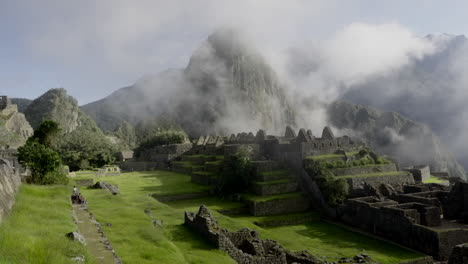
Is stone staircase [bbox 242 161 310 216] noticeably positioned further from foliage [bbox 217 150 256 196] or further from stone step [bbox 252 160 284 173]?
foliage [bbox 217 150 256 196]

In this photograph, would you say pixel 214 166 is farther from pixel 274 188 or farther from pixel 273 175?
pixel 274 188

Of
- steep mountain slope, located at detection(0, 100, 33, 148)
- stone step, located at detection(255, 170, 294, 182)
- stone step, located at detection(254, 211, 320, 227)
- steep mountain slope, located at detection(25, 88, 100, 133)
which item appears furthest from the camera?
steep mountain slope, located at detection(25, 88, 100, 133)

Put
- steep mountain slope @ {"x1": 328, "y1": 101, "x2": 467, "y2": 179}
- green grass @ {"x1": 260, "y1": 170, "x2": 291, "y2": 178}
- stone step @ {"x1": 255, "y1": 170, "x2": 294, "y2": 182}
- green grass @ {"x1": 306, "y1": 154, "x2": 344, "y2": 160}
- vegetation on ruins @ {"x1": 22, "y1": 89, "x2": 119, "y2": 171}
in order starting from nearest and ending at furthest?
stone step @ {"x1": 255, "y1": 170, "x2": 294, "y2": 182} → green grass @ {"x1": 260, "y1": 170, "x2": 291, "y2": 178} → green grass @ {"x1": 306, "y1": 154, "x2": 344, "y2": 160} → vegetation on ruins @ {"x1": 22, "y1": 89, "x2": 119, "y2": 171} → steep mountain slope @ {"x1": 328, "y1": 101, "x2": 467, "y2": 179}

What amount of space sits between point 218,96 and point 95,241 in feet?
450

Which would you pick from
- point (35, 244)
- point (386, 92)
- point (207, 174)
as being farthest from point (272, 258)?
point (386, 92)

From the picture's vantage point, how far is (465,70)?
402 ft

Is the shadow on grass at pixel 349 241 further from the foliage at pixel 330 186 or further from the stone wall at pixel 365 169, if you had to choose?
the stone wall at pixel 365 169

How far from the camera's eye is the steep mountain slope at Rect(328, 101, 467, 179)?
86188mm

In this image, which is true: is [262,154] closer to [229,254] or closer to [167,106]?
[229,254]

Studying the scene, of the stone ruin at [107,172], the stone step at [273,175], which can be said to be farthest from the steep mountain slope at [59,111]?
the stone step at [273,175]

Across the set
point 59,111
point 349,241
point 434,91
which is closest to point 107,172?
point 349,241

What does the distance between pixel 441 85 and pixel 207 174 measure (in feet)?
364

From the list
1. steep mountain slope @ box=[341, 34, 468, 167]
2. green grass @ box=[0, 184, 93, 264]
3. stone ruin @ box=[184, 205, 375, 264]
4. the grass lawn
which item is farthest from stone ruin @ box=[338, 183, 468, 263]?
steep mountain slope @ box=[341, 34, 468, 167]

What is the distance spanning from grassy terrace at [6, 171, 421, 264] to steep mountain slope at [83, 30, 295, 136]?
105445 millimetres
